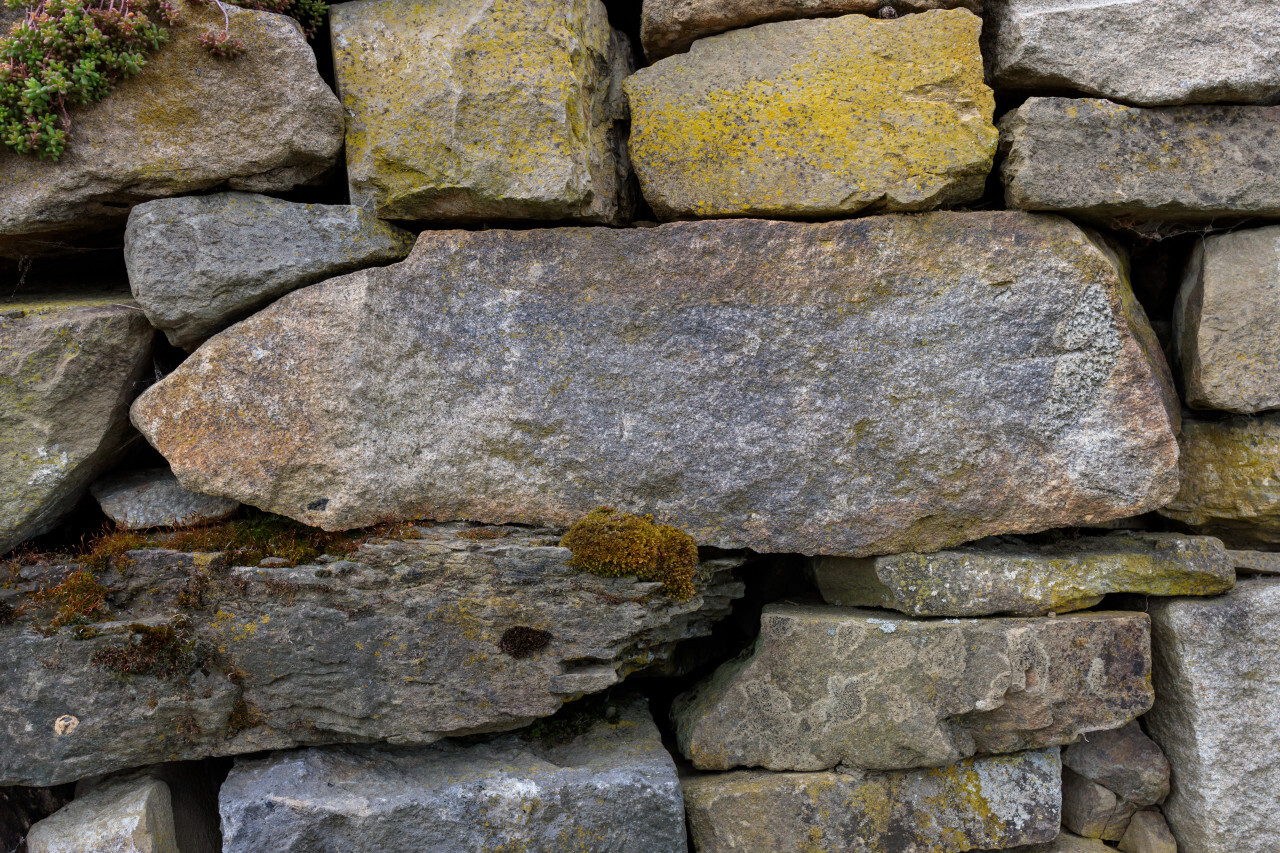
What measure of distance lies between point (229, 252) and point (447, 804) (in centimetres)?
233

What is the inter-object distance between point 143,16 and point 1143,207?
4013 mm

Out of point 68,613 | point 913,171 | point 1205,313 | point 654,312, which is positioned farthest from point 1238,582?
point 68,613

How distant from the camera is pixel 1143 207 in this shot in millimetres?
3158

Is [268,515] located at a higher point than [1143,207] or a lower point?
lower

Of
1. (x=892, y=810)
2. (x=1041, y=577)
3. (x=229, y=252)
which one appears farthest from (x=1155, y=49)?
(x=229, y=252)

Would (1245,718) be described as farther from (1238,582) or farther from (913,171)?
(913,171)

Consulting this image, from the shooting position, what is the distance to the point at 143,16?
2.95 metres

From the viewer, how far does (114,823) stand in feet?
9.84

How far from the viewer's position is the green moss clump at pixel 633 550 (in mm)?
3037

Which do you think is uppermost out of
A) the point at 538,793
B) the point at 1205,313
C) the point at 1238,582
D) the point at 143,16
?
the point at 143,16

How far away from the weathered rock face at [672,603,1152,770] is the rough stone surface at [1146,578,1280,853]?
25 centimetres

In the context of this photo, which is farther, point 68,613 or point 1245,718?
point 1245,718

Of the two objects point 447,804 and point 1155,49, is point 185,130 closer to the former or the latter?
point 447,804

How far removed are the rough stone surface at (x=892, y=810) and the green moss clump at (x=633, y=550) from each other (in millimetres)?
918
